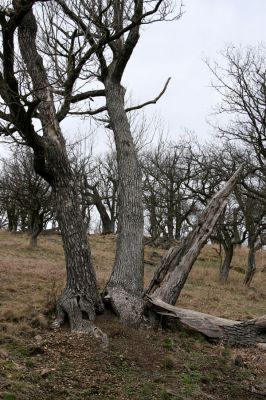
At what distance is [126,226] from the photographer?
7914mm

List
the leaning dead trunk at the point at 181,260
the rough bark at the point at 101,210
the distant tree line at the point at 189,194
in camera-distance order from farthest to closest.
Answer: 1. the rough bark at the point at 101,210
2. the distant tree line at the point at 189,194
3. the leaning dead trunk at the point at 181,260

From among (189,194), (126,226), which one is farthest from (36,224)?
(126,226)

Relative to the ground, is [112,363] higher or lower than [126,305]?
lower

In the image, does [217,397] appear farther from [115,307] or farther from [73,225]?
[73,225]

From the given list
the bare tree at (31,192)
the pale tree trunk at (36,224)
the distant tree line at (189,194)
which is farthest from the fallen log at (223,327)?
the pale tree trunk at (36,224)

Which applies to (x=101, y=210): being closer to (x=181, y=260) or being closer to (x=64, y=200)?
(x=181, y=260)

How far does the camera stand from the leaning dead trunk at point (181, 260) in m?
7.96

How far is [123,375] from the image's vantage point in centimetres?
538

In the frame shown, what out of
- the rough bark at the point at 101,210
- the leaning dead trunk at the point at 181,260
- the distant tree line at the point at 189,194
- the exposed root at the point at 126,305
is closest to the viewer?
the exposed root at the point at 126,305

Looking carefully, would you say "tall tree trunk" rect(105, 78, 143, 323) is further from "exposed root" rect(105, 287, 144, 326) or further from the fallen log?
the fallen log

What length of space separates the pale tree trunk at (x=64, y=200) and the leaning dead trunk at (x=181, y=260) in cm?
139

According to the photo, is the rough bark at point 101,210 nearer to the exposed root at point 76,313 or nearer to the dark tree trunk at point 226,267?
the dark tree trunk at point 226,267

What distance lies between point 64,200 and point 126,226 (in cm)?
131

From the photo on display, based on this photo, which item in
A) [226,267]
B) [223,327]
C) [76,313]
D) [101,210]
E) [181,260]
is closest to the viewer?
[76,313]
